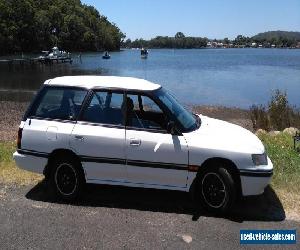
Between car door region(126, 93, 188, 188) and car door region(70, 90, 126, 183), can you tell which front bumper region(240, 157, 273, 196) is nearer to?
car door region(126, 93, 188, 188)

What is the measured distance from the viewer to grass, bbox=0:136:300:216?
23.0 ft

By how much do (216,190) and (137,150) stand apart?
1.21 meters

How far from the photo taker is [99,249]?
5.36 meters

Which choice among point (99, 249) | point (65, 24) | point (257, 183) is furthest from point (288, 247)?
point (65, 24)

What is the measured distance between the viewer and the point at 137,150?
651 cm

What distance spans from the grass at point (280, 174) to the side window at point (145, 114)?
7.02ft

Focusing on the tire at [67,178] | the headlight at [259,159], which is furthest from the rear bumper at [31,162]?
the headlight at [259,159]

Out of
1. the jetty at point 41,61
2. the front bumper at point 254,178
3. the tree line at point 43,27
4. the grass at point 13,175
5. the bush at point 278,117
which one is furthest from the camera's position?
the tree line at point 43,27

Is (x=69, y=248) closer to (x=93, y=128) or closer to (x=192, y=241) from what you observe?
(x=192, y=241)

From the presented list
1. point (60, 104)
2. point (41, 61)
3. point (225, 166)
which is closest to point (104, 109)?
point (60, 104)

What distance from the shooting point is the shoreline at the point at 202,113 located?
71.8ft

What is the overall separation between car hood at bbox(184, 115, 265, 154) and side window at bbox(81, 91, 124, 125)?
3.58ft

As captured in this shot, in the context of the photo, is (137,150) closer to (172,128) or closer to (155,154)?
(155,154)

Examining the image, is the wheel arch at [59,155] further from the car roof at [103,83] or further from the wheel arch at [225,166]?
the wheel arch at [225,166]
